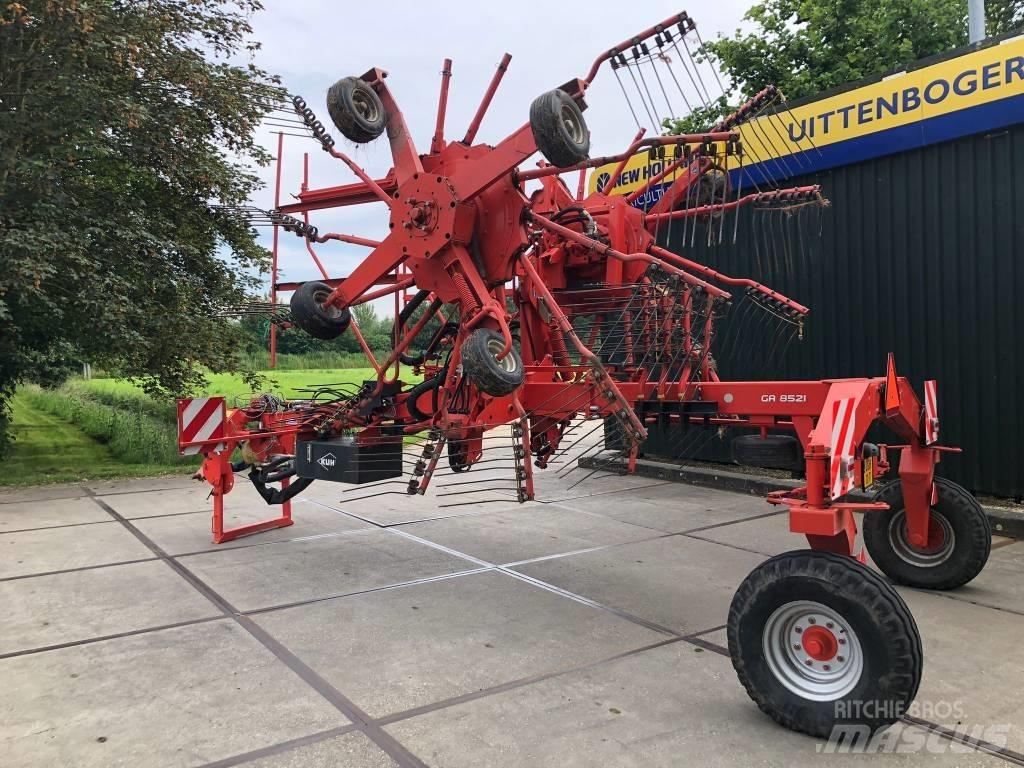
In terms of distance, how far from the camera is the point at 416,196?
5172 millimetres

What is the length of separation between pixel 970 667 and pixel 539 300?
3.23 metres

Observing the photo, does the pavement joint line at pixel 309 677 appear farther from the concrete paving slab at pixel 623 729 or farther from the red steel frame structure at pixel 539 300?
the red steel frame structure at pixel 539 300

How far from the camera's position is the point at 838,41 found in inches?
627

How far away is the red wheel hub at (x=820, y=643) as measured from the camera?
318cm

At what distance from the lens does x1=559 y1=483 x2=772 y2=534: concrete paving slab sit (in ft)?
24.2

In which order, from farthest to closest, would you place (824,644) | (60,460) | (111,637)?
1. (60,460)
2. (111,637)
3. (824,644)

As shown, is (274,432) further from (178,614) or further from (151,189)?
(151,189)

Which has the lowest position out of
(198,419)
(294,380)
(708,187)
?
(198,419)

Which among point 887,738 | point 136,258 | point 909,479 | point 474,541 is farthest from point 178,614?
point 136,258

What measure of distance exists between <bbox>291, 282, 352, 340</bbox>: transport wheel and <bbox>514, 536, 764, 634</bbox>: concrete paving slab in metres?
2.29

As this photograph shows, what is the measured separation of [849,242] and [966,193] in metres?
1.24

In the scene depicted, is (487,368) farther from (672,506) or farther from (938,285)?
(938,285)

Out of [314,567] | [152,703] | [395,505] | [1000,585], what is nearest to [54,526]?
[314,567]

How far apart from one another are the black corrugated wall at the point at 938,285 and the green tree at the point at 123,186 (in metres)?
8.06
